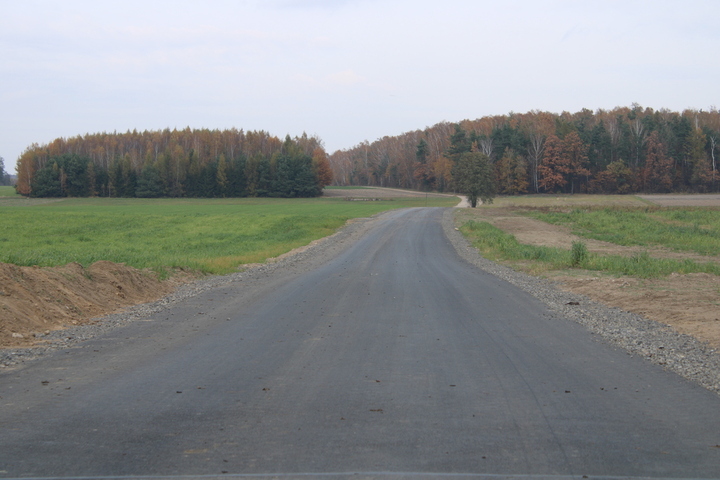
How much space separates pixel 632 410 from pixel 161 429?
14.6 feet

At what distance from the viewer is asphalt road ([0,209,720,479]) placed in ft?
14.3

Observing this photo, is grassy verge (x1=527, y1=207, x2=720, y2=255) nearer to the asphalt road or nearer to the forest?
the asphalt road

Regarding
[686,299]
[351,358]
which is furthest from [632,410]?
[686,299]

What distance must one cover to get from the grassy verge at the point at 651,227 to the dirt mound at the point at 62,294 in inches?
918

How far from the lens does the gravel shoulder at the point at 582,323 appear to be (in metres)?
7.52

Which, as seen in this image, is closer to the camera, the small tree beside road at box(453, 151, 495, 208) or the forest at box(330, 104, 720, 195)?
the small tree beside road at box(453, 151, 495, 208)

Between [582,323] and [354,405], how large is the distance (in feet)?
20.5

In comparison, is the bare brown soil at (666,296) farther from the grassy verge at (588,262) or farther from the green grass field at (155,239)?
the green grass field at (155,239)

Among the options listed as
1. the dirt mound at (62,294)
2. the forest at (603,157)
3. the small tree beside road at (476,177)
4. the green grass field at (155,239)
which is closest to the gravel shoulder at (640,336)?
the dirt mound at (62,294)

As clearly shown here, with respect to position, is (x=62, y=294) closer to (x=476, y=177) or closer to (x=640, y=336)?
(x=640, y=336)

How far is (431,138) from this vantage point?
156 metres

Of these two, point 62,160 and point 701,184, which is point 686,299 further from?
point 62,160

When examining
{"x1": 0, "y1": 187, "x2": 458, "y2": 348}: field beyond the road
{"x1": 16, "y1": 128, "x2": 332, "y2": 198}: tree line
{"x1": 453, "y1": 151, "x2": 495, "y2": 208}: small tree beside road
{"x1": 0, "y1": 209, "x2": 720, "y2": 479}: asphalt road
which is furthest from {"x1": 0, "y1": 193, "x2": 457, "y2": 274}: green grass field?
{"x1": 16, "y1": 128, "x2": 332, "y2": 198}: tree line

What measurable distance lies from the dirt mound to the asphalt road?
4.57ft
